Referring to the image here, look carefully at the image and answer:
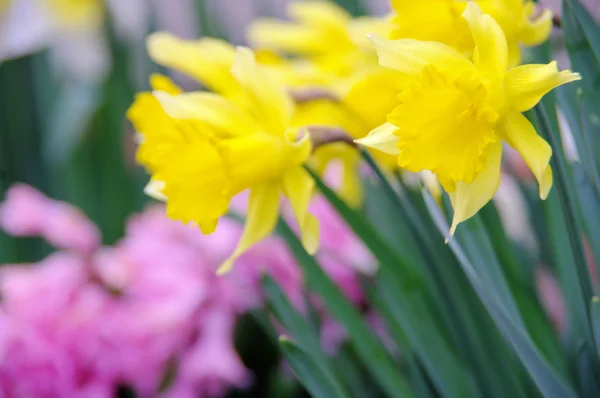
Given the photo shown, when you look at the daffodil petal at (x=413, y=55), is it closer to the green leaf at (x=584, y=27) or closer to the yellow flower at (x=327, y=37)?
the green leaf at (x=584, y=27)

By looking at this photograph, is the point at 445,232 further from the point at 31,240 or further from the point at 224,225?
the point at 31,240

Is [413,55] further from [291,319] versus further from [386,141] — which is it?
[291,319]

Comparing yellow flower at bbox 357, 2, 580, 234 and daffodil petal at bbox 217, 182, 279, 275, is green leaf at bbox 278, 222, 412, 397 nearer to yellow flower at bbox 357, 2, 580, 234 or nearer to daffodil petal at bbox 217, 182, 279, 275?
daffodil petal at bbox 217, 182, 279, 275

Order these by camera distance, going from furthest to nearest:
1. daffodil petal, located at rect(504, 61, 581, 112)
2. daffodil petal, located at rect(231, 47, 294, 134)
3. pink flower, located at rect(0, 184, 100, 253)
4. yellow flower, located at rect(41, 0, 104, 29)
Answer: yellow flower, located at rect(41, 0, 104, 29) → pink flower, located at rect(0, 184, 100, 253) → daffodil petal, located at rect(231, 47, 294, 134) → daffodil petal, located at rect(504, 61, 581, 112)

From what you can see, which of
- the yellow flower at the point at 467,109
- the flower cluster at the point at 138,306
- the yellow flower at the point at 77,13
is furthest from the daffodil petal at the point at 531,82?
the yellow flower at the point at 77,13

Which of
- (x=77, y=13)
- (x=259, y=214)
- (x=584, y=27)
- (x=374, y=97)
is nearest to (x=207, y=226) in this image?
(x=259, y=214)

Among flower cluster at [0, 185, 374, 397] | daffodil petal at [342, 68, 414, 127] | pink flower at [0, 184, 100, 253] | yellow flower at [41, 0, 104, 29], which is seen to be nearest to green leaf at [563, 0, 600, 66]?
daffodil petal at [342, 68, 414, 127]

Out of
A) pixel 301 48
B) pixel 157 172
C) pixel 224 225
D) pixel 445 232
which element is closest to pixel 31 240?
pixel 224 225
